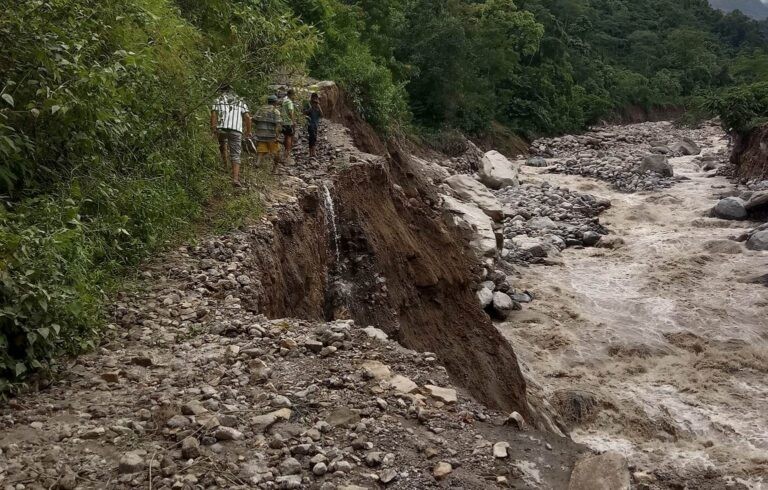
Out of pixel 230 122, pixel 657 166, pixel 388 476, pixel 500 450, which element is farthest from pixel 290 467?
pixel 657 166

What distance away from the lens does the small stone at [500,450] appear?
4.30m

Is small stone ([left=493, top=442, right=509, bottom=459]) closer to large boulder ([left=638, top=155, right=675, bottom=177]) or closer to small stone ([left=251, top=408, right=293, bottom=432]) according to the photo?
small stone ([left=251, top=408, right=293, bottom=432])

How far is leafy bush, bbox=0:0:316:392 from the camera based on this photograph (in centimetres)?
454

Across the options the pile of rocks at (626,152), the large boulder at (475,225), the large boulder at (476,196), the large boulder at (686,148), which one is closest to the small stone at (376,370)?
the large boulder at (475,225)

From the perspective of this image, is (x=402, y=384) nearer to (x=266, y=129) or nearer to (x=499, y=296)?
(x=266, y=129)

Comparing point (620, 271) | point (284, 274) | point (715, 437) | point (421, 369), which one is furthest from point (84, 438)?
point (620, 271)

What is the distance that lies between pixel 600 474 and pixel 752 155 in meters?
24.1

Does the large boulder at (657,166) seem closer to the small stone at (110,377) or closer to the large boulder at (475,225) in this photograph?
the large boulder at (475,225)

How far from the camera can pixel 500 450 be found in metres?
4.34

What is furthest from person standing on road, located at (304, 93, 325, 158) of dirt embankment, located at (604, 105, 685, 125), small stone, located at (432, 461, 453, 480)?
dirt embankment, located at (604, 105, 685, 125)

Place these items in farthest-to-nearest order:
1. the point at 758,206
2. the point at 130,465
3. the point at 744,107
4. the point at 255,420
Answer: the point at 744,107 < the point at 758,206 < the point at 255,420 < the point at 130,465

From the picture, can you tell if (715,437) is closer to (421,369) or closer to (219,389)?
(421,369)

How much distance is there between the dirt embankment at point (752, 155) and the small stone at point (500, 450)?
75.1 feet

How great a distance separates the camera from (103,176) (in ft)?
20.7
